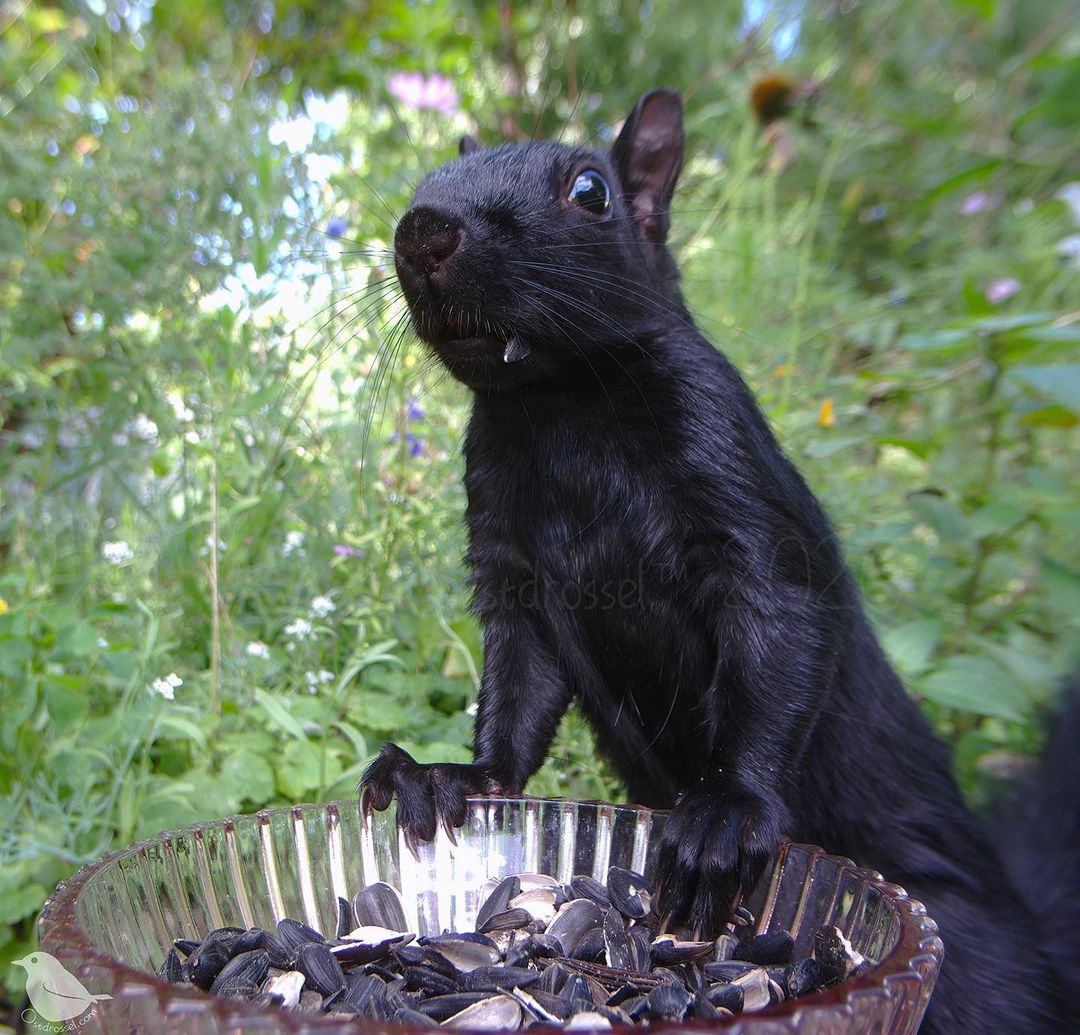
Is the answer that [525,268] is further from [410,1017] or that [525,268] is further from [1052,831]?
[1052,831]

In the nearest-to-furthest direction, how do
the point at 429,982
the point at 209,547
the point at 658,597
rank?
the point at 429,982 → the point at 658,597 → the point at 209,547

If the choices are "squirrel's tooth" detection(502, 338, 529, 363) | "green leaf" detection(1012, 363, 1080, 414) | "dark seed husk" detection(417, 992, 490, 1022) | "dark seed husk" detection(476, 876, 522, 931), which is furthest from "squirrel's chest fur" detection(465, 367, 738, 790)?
"green leaf" detection(1012, 363, 1080, 414)

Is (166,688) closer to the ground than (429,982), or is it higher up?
higher up

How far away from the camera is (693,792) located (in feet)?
4.12

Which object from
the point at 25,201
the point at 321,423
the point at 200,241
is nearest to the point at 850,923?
the point at 321,423

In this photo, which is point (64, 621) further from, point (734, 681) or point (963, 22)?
point (963, 22)

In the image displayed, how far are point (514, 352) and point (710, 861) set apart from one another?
26.2 inches

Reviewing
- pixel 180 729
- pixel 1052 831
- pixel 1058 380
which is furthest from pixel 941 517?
pixel 180 729

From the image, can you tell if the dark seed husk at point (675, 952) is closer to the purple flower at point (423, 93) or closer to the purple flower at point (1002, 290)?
the purple flower at point (1002, 290)

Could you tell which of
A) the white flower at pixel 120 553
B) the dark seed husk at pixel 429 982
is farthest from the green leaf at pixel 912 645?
the white flower at pixel 120 553

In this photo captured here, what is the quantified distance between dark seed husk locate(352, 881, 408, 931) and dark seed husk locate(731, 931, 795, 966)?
0.38 meters

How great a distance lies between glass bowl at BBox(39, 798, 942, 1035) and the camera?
705 mm

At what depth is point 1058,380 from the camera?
2.09 meters

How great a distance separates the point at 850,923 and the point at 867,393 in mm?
2308
